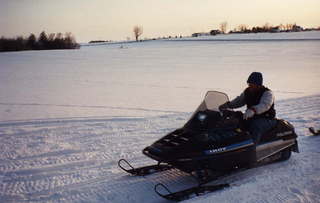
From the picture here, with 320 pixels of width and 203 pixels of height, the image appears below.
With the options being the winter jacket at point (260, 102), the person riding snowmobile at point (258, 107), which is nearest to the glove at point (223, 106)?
the person riding snowmobile at point (258, 107)

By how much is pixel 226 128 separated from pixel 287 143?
1158 mm

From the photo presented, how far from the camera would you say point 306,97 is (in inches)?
361

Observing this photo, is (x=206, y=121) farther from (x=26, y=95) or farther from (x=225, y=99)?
(x=26, y=95)

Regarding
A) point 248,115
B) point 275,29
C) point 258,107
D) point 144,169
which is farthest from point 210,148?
point 275,29

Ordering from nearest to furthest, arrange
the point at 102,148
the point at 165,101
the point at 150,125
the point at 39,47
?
the point at 102,148, the point at 150,125, the point at 165,101, the point at 39,47

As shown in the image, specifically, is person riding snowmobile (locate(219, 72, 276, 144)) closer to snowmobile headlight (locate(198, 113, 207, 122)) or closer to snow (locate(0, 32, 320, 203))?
snowmobile headlight (locate(198, 113, 207, 122))

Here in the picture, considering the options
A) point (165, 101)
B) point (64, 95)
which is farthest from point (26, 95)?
point (165, 101)

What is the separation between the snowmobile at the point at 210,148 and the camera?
3689 millimetres

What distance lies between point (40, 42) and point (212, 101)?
56.7 metres

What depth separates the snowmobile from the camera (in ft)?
12.1

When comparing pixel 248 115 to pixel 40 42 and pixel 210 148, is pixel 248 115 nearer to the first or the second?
pixel 210 148

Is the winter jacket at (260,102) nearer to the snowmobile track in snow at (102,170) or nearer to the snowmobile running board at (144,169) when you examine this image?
the snowmobile track in snow at (102,170)

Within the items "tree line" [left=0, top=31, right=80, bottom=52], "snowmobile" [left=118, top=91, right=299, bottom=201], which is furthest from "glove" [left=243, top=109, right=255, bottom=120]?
"tree line" [left=0, top=31, right=80, bottom=52]

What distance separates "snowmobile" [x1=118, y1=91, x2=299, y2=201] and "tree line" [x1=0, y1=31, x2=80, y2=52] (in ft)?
171
